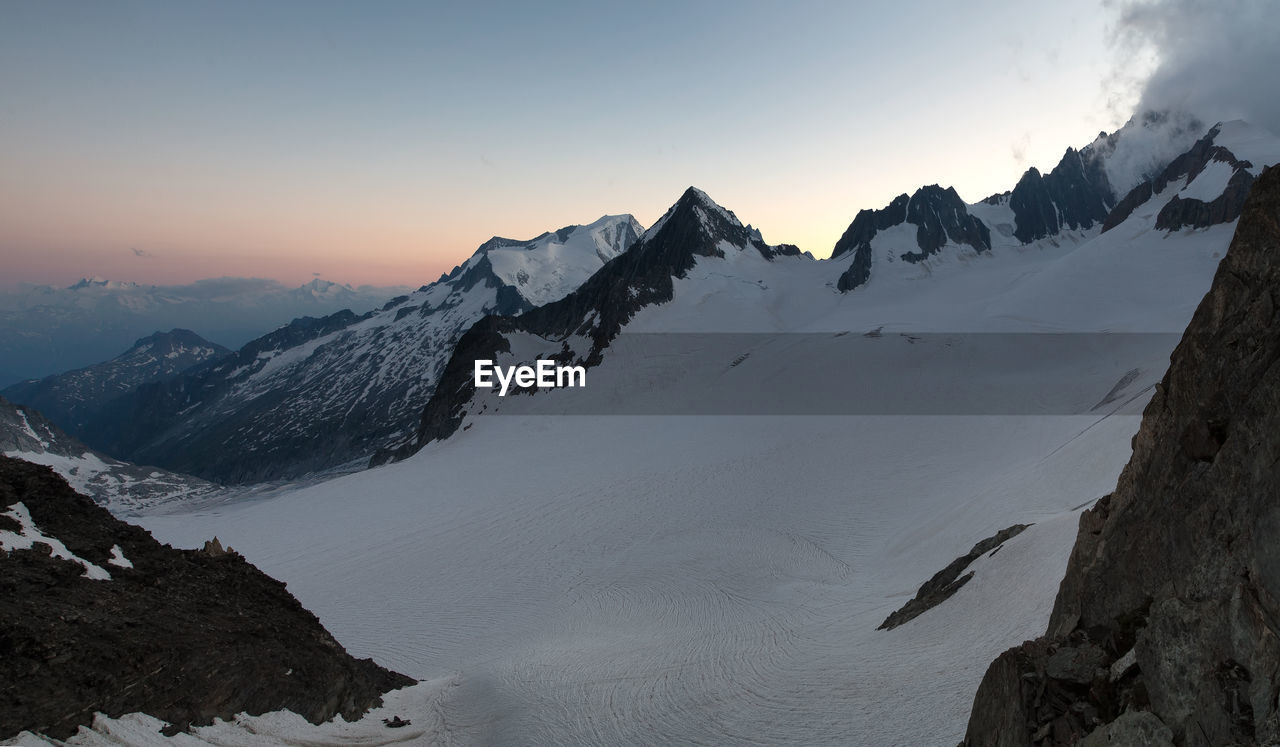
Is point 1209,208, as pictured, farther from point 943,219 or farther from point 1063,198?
point 1063,198

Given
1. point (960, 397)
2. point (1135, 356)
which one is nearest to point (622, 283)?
point (960, 397)

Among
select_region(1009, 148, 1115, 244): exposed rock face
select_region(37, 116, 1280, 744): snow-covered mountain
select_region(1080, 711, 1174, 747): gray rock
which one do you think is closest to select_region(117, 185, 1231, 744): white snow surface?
select_region(37, 116, 1280, 744): snow-covered mountain

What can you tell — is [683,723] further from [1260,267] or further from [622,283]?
[622,283]

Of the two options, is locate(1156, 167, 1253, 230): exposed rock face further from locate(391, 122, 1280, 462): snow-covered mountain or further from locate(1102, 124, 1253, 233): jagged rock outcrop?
locate(391, 122, 1280, 462): snow-covered mountain

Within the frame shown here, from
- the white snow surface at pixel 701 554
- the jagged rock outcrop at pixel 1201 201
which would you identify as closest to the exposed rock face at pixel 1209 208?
the jagged rock outcrop at pixel 1201 201

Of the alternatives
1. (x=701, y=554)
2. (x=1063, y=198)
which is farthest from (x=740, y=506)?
(x=1063, y=198)

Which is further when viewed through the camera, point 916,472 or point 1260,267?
point 916,472
